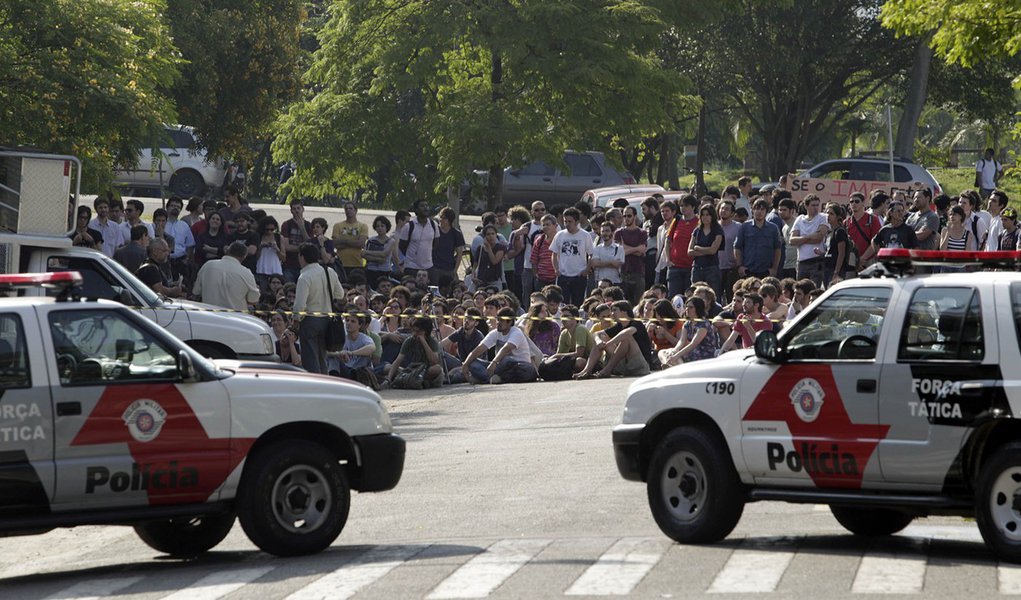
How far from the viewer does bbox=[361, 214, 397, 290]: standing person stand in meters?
24.6

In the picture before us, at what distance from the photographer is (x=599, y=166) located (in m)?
41.3

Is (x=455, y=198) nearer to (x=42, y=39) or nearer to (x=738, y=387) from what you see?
(x=42, y=39)

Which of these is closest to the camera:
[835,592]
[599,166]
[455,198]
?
[835,592]

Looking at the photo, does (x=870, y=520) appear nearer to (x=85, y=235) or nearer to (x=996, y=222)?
(x=996, y=222)

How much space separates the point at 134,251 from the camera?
2072cm

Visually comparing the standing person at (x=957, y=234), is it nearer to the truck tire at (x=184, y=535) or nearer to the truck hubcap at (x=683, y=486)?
the truck hubcap at (x=683, y=486)

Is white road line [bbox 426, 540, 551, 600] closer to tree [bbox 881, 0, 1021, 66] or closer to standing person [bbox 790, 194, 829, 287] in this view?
tree [bbox 881, 0, 1021, 66]

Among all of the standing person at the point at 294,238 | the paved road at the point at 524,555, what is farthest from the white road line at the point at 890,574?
the standing person at the point at 294,238

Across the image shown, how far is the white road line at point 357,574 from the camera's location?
9102mm

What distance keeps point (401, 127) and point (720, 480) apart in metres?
22.9

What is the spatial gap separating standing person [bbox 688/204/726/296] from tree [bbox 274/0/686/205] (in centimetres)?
1016

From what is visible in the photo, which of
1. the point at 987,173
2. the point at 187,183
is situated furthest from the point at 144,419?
the point at 187,183

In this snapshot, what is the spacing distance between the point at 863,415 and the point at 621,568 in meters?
1.66

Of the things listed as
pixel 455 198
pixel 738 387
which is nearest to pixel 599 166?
pixel 455 198
